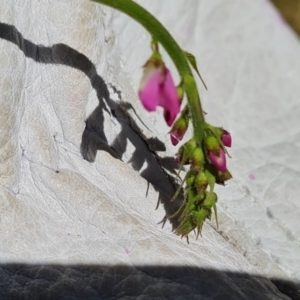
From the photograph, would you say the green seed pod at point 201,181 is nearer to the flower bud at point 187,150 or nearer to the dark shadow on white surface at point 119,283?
the flower bud at point 187,150

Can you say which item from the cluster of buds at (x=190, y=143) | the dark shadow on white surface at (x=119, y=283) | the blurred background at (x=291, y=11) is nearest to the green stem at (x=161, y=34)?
the cluster of buds at (x=190, y=143)

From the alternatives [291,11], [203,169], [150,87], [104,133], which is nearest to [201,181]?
[203,169]

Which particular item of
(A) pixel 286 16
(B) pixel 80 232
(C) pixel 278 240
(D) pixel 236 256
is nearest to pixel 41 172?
(B) pixel 80 232

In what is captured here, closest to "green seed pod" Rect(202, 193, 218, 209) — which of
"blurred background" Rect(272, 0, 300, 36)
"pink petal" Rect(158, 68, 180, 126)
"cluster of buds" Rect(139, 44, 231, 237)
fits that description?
"cluster of buds" Rect(139, 44, 231, 237)

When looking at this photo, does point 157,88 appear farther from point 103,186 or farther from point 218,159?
point 103,186

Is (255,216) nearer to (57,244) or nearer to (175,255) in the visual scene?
(175,255)

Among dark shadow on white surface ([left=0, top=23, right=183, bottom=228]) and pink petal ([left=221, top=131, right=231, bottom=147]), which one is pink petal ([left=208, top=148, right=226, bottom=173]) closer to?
pink petal ([left=221, top=131, right=231, bottom=147])
